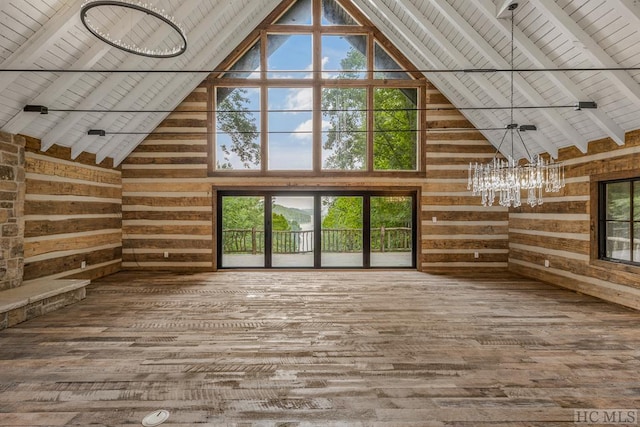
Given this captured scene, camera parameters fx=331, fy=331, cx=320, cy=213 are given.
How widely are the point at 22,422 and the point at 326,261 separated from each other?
6405 mm

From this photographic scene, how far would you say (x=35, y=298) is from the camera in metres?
4.69

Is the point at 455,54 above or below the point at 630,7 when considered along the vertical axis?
above

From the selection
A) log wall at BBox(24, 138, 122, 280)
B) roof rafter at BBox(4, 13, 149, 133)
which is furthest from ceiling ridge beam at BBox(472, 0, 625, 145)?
log wall at BBox(24, 138, 122, 280)

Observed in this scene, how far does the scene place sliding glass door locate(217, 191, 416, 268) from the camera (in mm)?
8398

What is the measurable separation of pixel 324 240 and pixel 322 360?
5.04 metres

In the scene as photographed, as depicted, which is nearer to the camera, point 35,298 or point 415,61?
point 35,298

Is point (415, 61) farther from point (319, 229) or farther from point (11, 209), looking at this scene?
point (11, 209)

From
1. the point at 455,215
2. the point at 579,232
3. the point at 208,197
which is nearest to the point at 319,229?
the point at 208,197

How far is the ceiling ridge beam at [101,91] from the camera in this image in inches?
207

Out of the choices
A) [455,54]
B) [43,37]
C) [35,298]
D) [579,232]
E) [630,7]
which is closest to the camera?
[630,7]

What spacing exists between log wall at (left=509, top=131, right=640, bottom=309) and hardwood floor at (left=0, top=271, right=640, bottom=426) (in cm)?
47

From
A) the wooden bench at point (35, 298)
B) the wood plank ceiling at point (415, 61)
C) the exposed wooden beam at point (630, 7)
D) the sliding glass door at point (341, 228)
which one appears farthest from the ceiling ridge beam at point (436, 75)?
the wooden bench at point (35, 298)

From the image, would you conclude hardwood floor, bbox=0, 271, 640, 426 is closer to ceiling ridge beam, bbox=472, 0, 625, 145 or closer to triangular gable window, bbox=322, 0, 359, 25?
ceiling ridge beam, bbox=472, 0, 625, 145

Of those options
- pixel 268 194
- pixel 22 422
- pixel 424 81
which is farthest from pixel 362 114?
pixel 22 422
